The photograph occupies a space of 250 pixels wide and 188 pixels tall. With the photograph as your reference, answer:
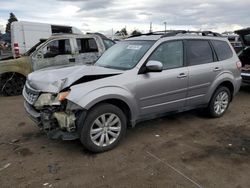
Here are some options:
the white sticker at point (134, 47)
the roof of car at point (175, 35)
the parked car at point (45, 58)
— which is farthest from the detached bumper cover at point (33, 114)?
the parked car at point (45, 58)

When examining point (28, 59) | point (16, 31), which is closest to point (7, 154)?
point (28, 59)

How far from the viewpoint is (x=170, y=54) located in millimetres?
5398

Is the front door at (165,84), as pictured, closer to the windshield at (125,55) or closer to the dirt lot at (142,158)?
the windshield at (125,55)

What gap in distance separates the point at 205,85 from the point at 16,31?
11.0 m

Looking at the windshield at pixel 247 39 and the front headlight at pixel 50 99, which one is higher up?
the windshield at pixel 247 39

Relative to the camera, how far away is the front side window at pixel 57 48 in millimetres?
9312

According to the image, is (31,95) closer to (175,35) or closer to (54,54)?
(175,35)

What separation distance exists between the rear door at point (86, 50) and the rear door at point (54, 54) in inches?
9.0

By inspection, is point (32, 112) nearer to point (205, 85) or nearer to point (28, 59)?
point (205, 85)

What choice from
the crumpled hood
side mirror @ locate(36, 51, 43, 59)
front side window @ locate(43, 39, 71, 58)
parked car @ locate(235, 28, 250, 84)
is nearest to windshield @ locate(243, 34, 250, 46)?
parked car @ locate(235, 28, 250, 84)

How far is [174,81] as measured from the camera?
530cm

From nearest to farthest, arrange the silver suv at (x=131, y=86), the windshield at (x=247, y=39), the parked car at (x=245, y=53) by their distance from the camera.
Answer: the silver suv at (x=131, y=86), the parked car at (x=245, y=53), the windshield at (x=247, y=39)

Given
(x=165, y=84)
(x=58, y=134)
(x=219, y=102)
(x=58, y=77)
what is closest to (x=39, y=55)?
(x=58, y=77)

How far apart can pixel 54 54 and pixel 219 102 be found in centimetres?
534
